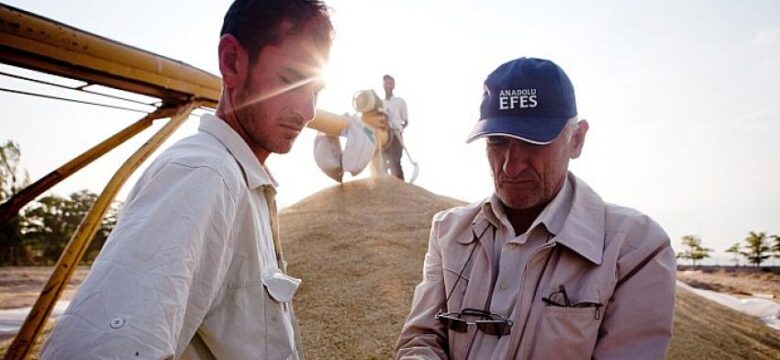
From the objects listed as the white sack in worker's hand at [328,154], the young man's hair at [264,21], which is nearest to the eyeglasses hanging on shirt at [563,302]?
the young man's hair at [264,21]

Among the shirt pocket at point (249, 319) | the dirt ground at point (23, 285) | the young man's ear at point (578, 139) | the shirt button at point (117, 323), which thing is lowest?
the dirt ground at point (23, 285)

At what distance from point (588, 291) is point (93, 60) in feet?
10.7

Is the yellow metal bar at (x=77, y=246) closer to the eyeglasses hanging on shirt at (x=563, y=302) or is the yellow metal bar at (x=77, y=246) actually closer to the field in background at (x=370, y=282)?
the field in background at (x=370, y=282)

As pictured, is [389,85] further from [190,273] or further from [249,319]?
[190,273]

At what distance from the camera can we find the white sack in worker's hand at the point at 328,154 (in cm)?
778

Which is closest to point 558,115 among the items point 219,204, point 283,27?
point 283,27

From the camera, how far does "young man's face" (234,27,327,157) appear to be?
1.15 metres

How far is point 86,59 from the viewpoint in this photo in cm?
308

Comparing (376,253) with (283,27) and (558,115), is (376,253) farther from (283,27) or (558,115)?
(283,27)

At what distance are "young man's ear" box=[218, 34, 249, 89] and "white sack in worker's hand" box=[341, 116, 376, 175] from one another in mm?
6363

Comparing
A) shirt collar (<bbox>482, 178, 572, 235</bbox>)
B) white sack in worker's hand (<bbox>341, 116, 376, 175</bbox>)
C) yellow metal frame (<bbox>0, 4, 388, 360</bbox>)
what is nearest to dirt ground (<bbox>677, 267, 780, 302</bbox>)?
white sack in worker's hand (<bbox>341, 116, 376, 175</bbox>)

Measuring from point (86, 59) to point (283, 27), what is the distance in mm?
2626

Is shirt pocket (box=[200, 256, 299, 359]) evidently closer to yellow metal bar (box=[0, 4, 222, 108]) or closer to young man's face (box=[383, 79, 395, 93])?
yellow metal bar (box=[0, 4, 222, 108])

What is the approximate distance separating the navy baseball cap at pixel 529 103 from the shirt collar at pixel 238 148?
0.96 metres
